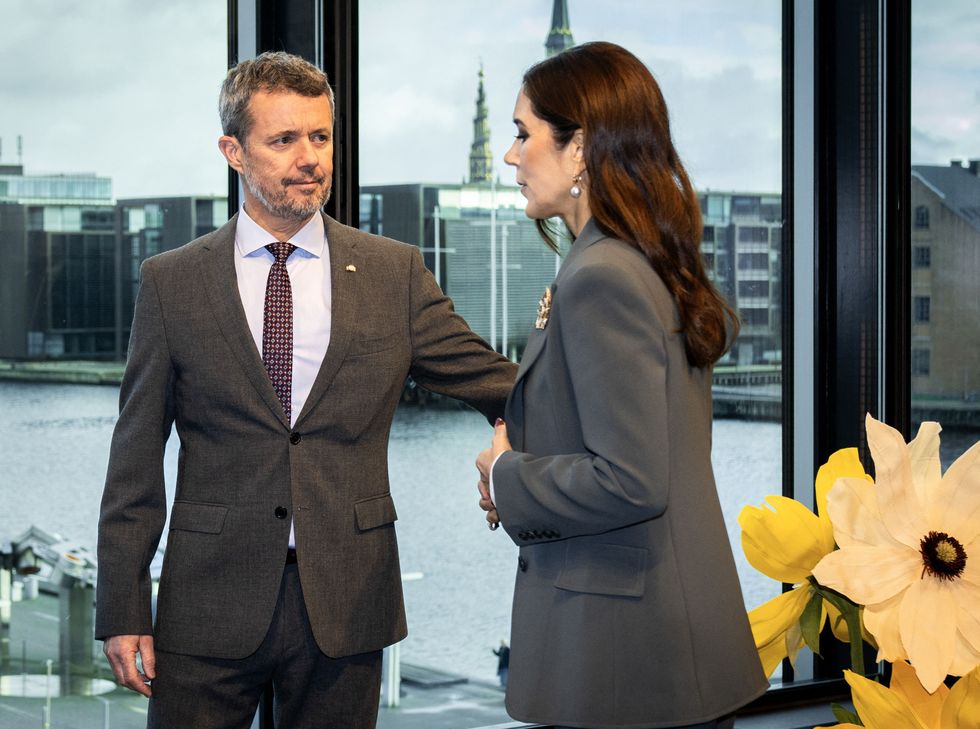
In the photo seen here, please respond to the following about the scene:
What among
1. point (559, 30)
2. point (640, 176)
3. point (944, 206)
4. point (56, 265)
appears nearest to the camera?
point (640, 176)

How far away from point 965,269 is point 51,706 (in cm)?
252

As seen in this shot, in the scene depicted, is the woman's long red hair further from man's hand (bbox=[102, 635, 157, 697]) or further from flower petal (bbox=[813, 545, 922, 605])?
man's hand (bbox=[102, 635, 157, 697])

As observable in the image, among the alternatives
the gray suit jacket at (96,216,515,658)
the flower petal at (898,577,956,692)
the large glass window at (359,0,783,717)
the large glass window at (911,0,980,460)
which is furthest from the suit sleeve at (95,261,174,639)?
the large glass window at (911,0,980,460)

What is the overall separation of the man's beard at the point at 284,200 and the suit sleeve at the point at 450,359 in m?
0.21

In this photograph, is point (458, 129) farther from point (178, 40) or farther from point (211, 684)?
point (211, 684)

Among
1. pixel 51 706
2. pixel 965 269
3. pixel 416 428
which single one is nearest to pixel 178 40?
pixel 416 428

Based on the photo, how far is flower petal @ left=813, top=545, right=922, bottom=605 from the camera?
994mm

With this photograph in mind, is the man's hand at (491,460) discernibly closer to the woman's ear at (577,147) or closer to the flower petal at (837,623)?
the woman's ear at (577,147)

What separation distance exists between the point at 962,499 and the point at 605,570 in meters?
0.50

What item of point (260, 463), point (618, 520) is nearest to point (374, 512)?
point (260, 463)

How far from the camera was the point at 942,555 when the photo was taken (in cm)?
100

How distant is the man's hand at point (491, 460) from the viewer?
151 centimetres

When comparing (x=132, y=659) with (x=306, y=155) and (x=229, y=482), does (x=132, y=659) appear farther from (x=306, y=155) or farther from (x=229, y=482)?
(x=306, y=155)

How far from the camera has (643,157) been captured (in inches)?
56.3
